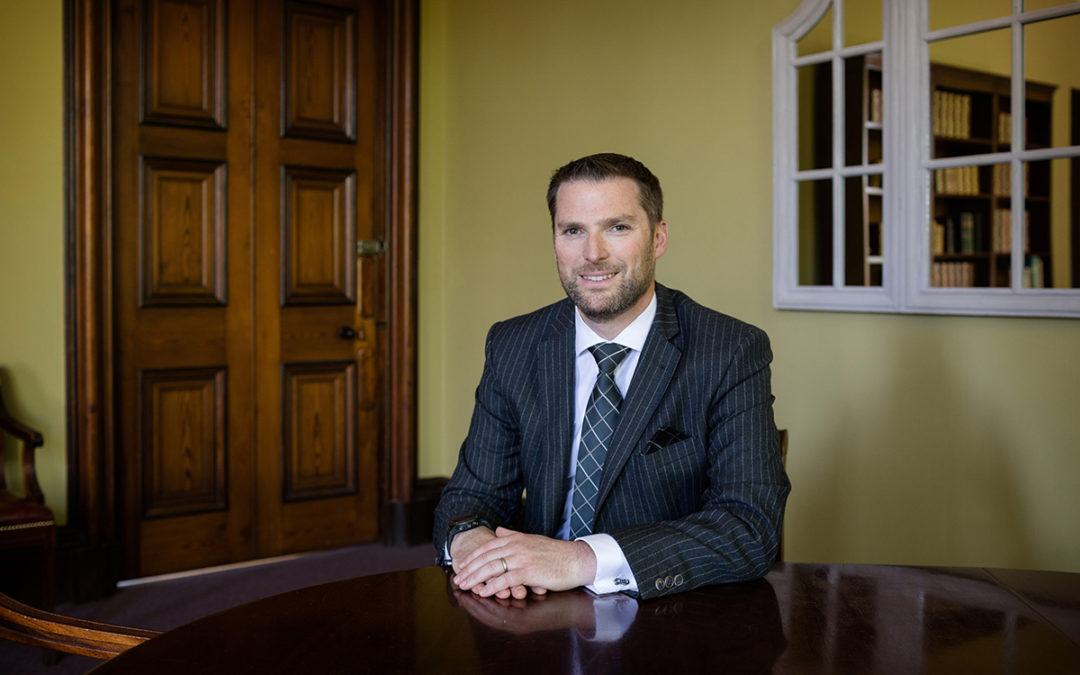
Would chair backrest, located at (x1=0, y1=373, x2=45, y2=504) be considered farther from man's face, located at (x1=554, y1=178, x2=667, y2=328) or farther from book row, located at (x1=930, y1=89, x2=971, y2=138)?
book row, located at (x1=930, y1=89, x2=971, y2=138)

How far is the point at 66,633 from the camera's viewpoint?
1.32m

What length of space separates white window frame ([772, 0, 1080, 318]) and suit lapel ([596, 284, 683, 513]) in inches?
46.9

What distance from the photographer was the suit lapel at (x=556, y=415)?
1.85 m

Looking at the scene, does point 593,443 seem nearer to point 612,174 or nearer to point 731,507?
point 731,507

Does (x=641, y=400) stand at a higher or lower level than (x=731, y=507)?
higher

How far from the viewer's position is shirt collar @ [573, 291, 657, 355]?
1902 millimetres

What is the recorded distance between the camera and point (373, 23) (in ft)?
14.3

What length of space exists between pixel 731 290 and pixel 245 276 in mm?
2028

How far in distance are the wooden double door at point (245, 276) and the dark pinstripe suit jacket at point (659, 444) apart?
2.32 metres

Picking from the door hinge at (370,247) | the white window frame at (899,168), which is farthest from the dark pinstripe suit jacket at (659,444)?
the door hinge at (370,247)

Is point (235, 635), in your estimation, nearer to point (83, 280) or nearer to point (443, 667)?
point (443, 667)

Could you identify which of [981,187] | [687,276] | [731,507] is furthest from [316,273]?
[731,507]

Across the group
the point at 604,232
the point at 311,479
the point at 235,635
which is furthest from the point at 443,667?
the point at 311,479

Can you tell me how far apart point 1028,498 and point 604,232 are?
1.47 metres
